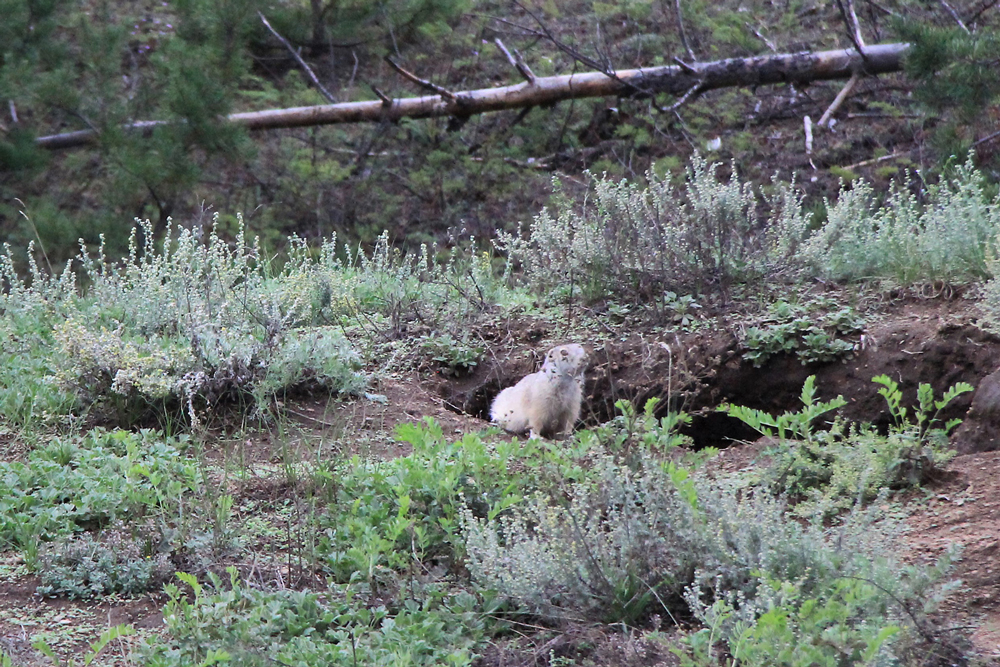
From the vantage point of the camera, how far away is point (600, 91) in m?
10.7

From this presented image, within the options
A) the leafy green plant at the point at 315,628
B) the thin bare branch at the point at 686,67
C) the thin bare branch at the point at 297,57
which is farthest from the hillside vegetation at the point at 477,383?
the thin bare branch at the point at 686,67

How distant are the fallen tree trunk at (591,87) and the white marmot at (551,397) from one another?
590cm

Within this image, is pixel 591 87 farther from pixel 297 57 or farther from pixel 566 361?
pixel 566 361

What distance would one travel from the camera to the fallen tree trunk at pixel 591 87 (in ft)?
32.9

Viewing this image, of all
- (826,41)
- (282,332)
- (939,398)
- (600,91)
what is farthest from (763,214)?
(282,332)

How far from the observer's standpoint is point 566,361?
5.04 metres

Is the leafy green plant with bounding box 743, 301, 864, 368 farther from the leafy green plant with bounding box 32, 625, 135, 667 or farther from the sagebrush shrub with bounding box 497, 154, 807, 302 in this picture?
the leafy green plant with bounding box 32, 625, 135, 667

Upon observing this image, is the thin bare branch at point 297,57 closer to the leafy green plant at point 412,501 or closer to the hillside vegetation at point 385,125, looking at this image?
the hillside vegetation at point 385,125

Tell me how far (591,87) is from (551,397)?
251 inches

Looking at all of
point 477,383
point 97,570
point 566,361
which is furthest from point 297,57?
point 97,570

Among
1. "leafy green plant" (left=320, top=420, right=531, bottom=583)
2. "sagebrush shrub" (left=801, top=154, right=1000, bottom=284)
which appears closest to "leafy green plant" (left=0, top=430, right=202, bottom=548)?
"leafy green plant" (left=320, top=420, right=531, bottom=583)

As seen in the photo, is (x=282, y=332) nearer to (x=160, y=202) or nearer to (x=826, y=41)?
(x=160, y=202)

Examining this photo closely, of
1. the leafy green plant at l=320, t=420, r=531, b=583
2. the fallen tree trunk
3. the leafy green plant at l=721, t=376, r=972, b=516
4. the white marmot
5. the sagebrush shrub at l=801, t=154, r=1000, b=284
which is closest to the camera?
the leafy green plant at l=320, t=420, r=531, b=583

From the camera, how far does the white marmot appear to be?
16.4 ft
